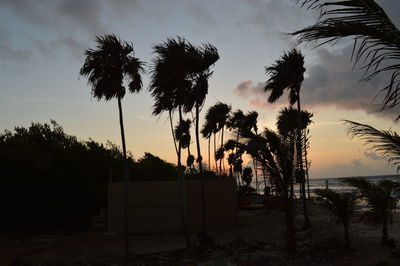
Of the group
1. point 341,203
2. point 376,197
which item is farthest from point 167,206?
point 376,197

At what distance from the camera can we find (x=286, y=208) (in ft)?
32.9

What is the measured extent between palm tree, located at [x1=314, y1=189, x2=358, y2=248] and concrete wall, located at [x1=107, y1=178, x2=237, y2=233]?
696 cm

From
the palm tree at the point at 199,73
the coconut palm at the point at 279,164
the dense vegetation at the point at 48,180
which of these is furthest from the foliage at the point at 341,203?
the dense vegetation at the point at 48,180

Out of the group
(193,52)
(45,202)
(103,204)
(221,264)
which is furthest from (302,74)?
(45,202)

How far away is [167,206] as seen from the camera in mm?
16594

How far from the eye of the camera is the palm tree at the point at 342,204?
404 inches

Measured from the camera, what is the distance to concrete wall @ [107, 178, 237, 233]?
1656cm

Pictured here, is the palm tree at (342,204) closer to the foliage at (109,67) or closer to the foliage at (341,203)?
the foliage at (341,203)

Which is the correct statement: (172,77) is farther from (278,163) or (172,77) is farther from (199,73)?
(278,163)

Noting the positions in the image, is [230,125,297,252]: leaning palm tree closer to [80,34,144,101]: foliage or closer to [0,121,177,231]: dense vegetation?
[80,34,144,101]: foliage

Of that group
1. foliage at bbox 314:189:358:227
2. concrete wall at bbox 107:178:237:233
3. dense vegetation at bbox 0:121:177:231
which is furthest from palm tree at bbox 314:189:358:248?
dense vegetation at bbox 0:121:177:231

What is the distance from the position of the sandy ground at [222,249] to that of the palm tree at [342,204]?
85 cm

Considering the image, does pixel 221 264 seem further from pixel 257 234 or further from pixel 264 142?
pixel 257 234

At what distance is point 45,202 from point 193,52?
12682mm
